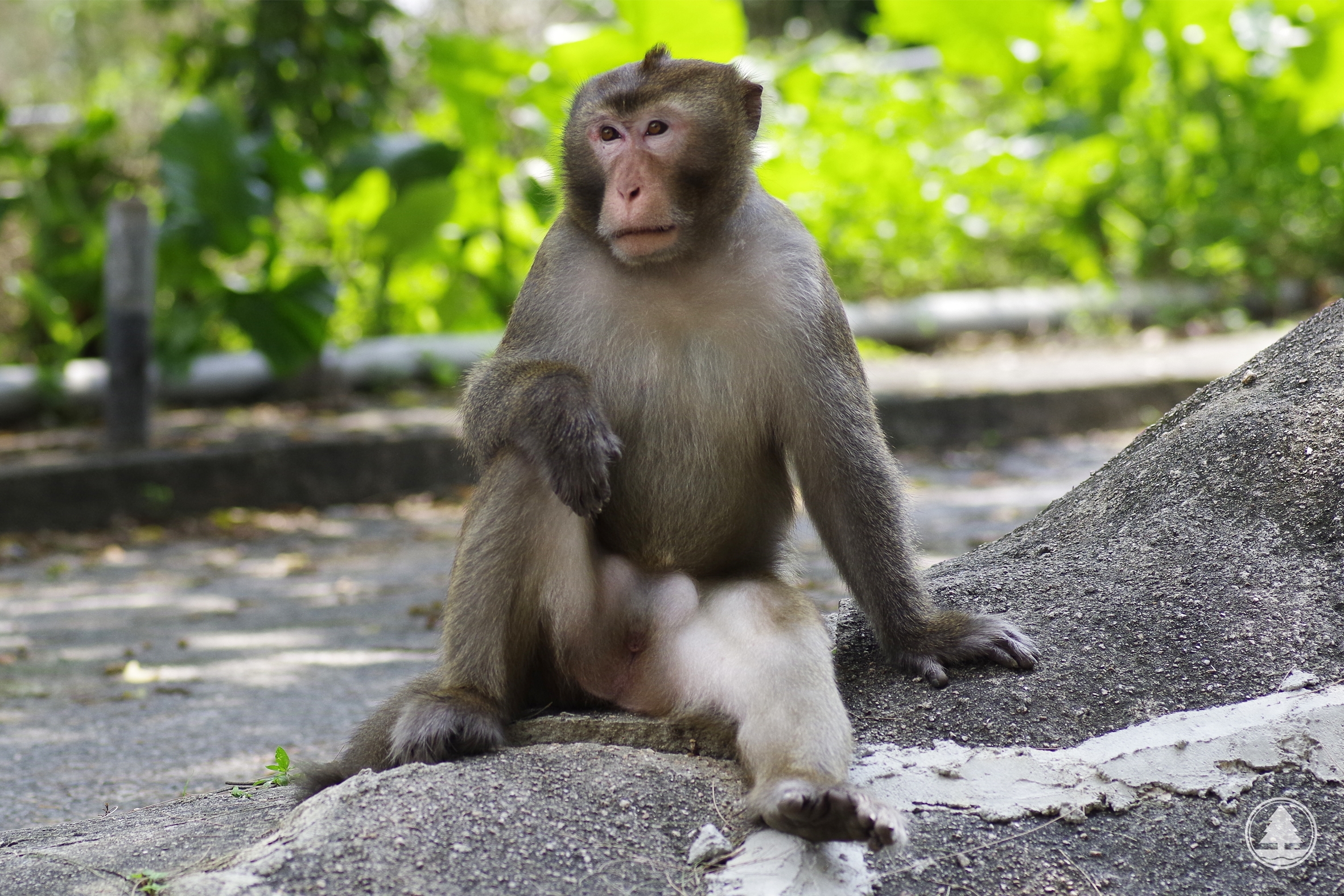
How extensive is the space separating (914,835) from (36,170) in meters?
8.82

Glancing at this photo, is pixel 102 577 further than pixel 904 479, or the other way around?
pixel 102 577

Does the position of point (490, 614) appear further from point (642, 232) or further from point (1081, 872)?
point (1081, 872)

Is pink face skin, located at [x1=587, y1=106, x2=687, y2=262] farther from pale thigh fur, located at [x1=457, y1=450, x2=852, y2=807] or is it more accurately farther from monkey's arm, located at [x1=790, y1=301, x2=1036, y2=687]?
pale thigh fur, located at [x1=457, y1=450, x2=852, y2=807]

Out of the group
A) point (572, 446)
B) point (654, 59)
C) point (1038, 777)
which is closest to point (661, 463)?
point (572, 446)

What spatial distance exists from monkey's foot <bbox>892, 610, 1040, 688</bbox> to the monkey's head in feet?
3.28

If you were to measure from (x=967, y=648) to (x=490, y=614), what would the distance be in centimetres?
100

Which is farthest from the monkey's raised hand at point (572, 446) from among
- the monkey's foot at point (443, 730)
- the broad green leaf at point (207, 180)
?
the broad green leaf at point (207, 180)

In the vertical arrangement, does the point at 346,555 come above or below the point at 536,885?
below

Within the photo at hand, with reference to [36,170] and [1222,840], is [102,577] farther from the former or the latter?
[1222,840]

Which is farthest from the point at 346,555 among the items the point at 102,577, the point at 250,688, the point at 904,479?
the point at 904,479

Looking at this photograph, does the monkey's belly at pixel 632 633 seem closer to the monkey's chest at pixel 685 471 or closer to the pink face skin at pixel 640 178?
the monkey's chest at pixel 685 471

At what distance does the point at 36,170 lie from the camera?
9.38 m

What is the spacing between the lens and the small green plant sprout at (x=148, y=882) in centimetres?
232

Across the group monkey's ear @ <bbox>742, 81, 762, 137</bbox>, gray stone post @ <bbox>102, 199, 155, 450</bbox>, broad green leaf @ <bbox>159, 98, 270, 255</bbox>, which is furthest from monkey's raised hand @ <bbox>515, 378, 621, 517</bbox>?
broad green leaf @ <bbox>159, 98, 270, 255</bbox>
